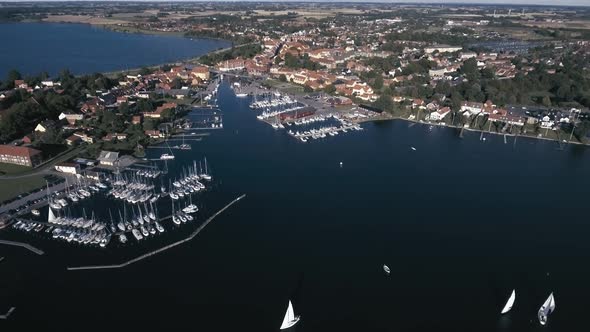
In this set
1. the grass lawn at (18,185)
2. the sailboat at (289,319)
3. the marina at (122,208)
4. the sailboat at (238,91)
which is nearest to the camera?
the sailboat at (289,319)

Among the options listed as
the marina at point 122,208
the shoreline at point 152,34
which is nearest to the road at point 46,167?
the marina at point 122,208

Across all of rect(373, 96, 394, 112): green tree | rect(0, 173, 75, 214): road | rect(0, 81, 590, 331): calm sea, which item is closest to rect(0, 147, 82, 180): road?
rect(0, 173, 75, 214): road

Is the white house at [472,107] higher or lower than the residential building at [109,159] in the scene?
higher

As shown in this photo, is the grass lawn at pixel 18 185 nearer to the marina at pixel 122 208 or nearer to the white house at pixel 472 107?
the marina at pixel 122 208

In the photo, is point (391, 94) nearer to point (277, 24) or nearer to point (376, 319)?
point (376, 319)

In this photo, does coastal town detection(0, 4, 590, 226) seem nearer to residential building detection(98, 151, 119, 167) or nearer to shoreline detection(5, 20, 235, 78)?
residential building detection(98, 151, 119, 167)

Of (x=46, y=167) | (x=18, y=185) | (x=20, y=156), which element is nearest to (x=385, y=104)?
Result: (x=46, y=167)

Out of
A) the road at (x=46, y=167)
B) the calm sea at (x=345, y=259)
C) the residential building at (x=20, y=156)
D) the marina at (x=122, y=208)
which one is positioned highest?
the residential building at (x=20, y=156)
